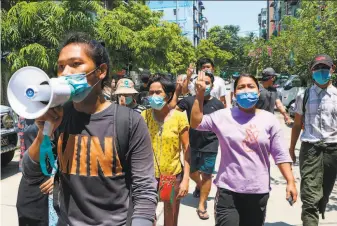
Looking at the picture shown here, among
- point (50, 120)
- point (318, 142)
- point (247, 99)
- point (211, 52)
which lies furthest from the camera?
point (211, 52)

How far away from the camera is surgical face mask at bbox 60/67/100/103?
163cm

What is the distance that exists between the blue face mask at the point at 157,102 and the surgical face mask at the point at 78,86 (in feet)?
6.08

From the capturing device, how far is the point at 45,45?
905 cm

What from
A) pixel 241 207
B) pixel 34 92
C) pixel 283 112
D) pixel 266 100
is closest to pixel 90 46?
pixel 34 92

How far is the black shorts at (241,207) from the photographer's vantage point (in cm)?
292

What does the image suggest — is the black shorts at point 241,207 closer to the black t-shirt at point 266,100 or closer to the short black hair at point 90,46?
the short black hair at point 90,46

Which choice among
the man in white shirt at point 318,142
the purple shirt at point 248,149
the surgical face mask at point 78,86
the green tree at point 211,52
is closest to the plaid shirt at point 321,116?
the man in white shirt at point 318,142

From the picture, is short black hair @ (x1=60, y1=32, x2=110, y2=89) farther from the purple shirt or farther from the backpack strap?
the purple shirt

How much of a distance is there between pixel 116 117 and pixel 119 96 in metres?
3.41

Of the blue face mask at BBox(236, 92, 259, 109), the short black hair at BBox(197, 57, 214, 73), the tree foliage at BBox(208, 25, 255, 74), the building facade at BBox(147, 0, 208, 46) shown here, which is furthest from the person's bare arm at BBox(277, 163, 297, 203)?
the building facade at BBox(147, 0, 208, 46)

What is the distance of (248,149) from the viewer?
2916 mm

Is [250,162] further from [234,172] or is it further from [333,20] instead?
[333,20]

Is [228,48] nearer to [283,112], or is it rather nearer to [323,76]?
[283,112]

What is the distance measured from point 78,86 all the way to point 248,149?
1629 mm
